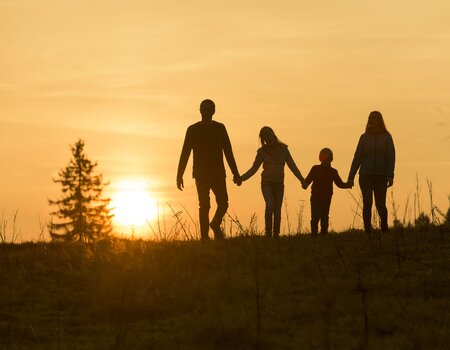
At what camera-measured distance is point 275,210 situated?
17.6 metres

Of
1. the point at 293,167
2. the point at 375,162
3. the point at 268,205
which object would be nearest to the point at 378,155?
the point at 375,162

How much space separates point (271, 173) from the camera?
57.7 feet

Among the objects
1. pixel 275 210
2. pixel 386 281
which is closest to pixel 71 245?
pixel 275 210

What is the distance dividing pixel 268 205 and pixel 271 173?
607 mm

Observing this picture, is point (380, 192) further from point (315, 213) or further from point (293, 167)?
point (293, 167)

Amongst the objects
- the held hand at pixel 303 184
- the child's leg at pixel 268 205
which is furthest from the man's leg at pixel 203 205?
the held hand at pixel 303 184

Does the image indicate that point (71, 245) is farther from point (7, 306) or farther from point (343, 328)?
point (343, 328)

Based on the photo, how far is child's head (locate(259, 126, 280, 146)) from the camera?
17.7m

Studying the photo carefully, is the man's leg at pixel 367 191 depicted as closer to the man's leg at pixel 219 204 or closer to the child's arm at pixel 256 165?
the child's arm at pixel 256 165

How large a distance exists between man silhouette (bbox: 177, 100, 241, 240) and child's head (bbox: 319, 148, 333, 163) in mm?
1991

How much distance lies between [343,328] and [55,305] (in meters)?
3.97

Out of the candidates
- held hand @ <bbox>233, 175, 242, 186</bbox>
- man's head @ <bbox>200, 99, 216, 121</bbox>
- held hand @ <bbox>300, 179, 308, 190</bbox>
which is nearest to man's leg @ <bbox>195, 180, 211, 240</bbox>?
held hand @ <bbox>233, 175, 242, 186</bbox>

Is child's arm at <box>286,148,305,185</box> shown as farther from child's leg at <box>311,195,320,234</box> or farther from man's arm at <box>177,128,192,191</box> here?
man's arm at <box>177,128,192,191</box>

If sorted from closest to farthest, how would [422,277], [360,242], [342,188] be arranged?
[422,277] → [360,242] → [342,188]
